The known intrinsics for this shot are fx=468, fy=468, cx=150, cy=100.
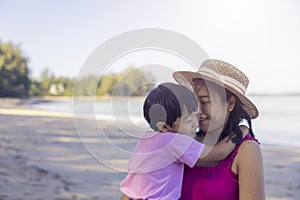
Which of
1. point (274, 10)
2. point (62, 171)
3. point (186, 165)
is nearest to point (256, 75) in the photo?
point (274, 10)

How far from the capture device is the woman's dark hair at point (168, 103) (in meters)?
1.34

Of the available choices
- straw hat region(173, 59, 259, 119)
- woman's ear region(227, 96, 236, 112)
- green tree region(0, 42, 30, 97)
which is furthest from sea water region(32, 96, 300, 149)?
green tree region(0, 42, 30, 97)

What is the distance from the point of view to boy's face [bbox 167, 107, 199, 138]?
1340 millimetres

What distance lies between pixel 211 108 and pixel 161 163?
0.71 ft

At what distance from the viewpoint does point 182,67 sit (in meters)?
1.30

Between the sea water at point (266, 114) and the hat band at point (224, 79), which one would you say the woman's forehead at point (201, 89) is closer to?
the hat band at point (224, 79)

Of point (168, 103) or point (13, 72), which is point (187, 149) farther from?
point (13, 72)

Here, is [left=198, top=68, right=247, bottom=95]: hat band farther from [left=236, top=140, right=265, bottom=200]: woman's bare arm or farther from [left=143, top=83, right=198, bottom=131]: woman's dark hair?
[left=236, top=140, right=265, bottom=200]: woman's bare arm

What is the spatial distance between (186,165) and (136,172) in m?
0.15

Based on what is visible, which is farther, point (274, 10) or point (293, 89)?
point (293, 89)

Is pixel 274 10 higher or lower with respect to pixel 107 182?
higher

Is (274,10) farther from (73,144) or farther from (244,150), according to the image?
(244,150)

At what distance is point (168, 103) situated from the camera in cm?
134

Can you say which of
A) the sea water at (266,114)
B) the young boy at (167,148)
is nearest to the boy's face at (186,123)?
the young boy at (167,148)
